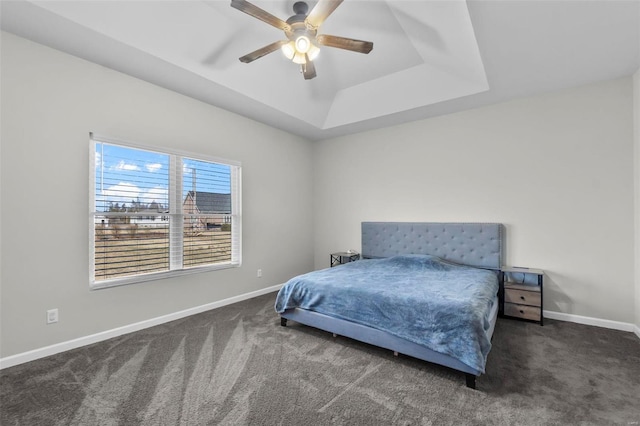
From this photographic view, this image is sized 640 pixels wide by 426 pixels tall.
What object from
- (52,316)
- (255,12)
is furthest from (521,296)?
(52,316)

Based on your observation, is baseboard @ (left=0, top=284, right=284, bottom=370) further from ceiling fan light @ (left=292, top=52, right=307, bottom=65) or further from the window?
ceiling fan light @ (left=292, top=52, right=307, bottom=65)

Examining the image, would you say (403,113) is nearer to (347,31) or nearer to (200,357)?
(347,31)

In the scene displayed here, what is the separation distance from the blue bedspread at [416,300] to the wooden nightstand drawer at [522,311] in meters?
0.40

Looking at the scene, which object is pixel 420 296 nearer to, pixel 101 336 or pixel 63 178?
pixel 101 336

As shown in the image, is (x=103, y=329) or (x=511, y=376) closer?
(x=511, y=376)

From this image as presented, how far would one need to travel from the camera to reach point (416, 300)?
238 centimetres

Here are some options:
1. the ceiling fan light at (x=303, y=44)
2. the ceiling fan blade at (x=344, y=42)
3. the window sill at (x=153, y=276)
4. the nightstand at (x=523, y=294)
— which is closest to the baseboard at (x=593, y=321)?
the nightstand at (x=523, y=294)

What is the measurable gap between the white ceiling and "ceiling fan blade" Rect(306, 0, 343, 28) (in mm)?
599

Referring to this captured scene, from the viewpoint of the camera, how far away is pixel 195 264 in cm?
371

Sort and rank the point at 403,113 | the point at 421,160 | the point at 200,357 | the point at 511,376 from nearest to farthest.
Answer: the point at 511,376 → the point at 200,357 → the point at 403,113 → the point at 421,160

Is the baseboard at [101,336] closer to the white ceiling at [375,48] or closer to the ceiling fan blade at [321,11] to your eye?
the white ceiling at [375,48]

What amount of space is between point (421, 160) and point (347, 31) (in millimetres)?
2155

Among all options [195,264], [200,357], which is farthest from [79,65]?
[200,357]

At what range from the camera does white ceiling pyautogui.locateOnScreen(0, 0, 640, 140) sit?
221 centimetres
